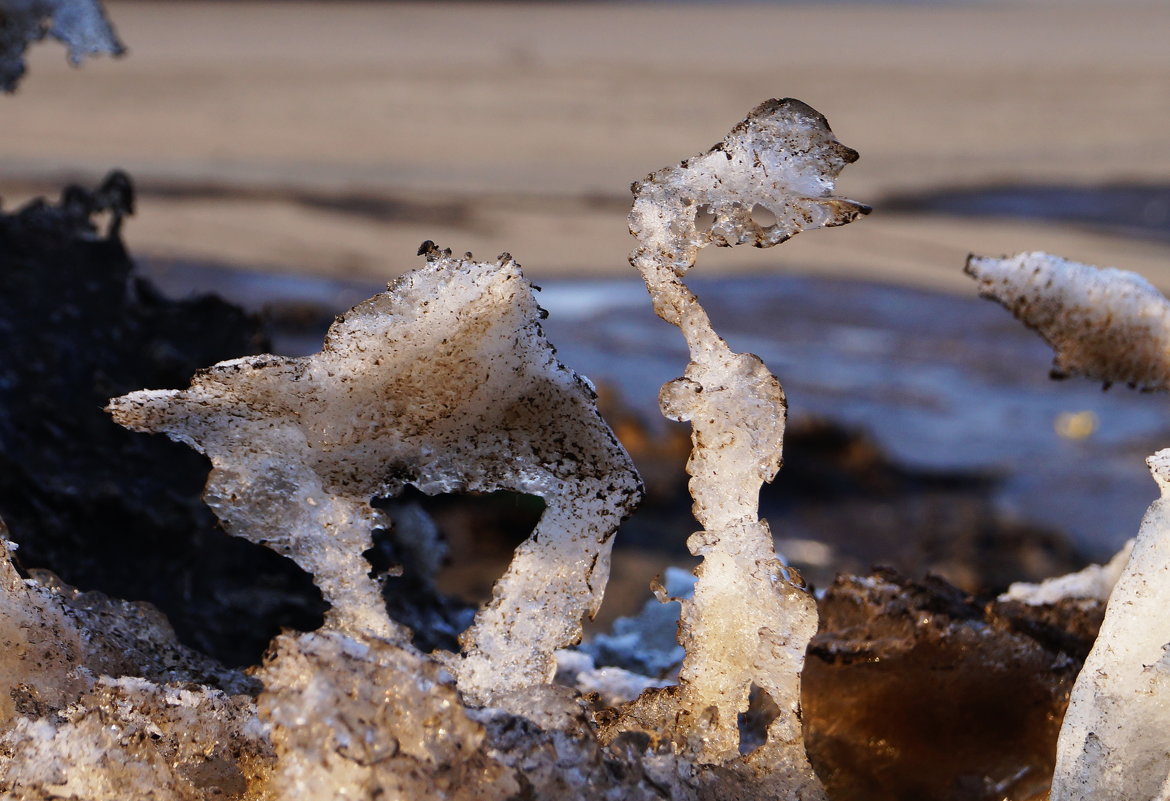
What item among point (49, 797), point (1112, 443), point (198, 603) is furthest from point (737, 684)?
point (1112, 443)

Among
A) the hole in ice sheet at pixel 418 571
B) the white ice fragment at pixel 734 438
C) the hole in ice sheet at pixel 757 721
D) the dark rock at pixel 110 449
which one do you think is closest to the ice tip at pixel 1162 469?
the white ice fragment at pixel 734 438

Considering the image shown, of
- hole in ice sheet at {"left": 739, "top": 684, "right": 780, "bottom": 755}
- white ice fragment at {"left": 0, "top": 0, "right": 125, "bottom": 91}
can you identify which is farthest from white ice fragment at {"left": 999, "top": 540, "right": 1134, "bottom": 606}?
white ice fragment at {"left": 0, "top": 0, "right": 125, "bottom": 91}

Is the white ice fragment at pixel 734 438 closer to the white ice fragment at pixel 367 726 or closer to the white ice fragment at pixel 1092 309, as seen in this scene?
the white ice fragment at pixel 367 726

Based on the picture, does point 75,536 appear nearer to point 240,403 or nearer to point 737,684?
point 240,403

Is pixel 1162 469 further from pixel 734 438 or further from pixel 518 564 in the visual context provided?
pixel 518 564

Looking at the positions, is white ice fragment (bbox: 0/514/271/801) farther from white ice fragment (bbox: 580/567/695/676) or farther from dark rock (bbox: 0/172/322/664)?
white ice fragment (bbox: 580/567/695/676)

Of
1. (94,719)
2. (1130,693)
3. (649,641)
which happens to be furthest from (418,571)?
(1130,693)
